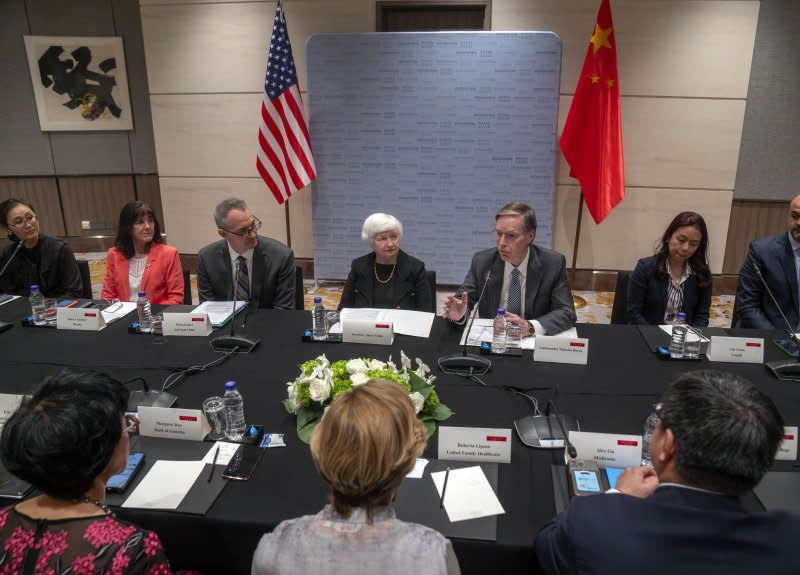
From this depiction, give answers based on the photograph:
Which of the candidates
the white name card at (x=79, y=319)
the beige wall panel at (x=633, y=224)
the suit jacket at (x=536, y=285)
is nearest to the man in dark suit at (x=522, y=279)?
the suit jacket at (x=536, y=285)

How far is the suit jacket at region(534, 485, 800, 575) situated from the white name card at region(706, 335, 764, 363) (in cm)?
129

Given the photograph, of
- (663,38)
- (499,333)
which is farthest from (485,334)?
(663,38)

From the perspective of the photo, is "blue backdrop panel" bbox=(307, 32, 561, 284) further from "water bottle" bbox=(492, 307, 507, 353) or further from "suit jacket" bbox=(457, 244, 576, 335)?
"water bottle" bbox=(492, 307, 507, 353)

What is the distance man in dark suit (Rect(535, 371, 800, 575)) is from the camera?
1.02 metres

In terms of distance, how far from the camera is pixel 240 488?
1507mm

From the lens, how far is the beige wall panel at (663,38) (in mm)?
4684

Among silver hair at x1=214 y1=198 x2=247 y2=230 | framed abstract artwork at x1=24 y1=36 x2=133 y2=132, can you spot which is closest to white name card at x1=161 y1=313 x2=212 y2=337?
silver hair at x1=214 y1=198 x2=247 y2=230

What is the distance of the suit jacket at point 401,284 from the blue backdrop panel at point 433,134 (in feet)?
7.42

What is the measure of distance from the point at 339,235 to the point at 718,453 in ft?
15.2

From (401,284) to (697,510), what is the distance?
7.13 feet

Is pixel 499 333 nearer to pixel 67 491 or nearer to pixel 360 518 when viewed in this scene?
pixel 360 518

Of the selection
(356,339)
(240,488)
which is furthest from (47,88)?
(240,488)

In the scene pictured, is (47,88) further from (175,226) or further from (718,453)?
(718,453)

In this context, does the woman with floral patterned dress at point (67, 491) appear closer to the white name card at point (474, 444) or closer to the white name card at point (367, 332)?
the white name card at point (474, 444)
